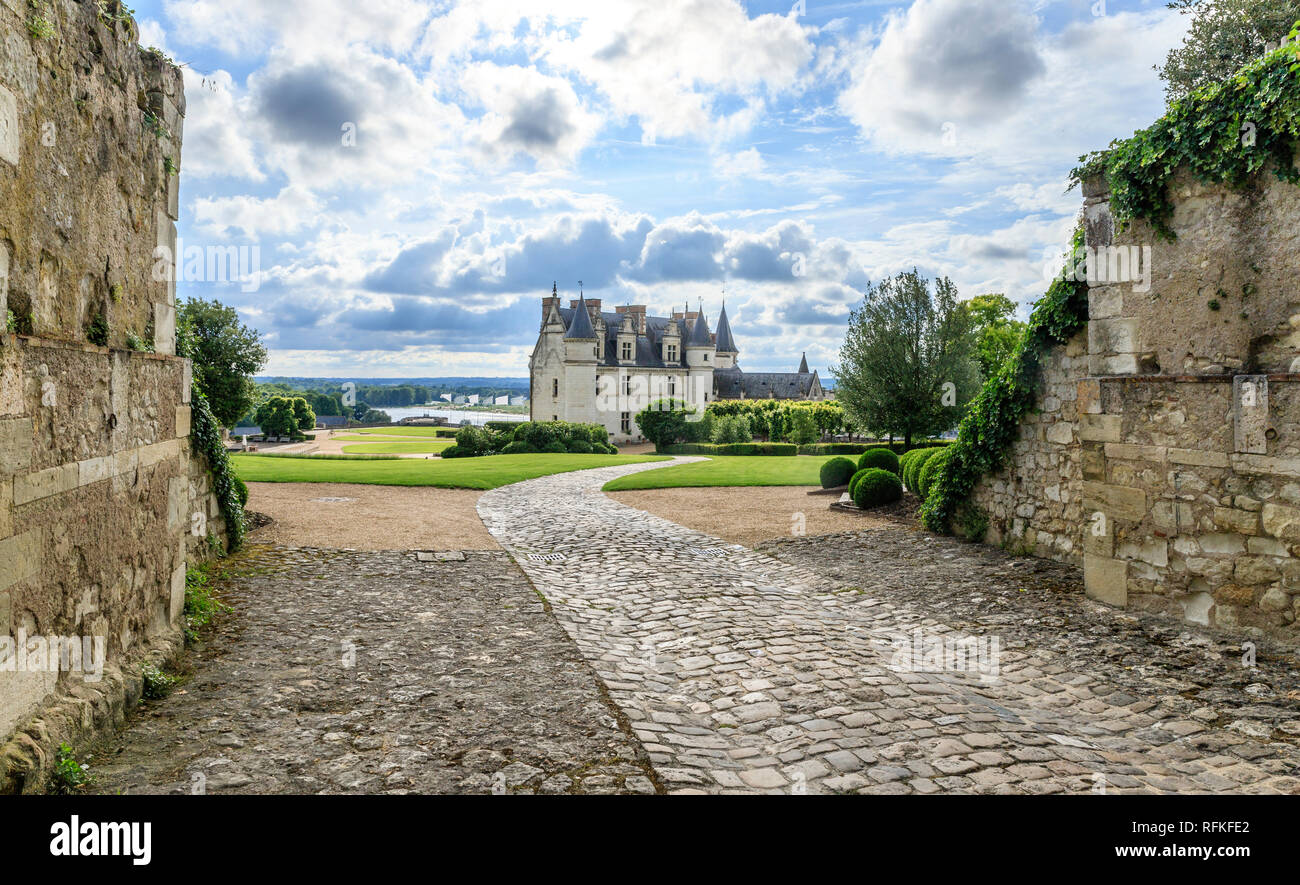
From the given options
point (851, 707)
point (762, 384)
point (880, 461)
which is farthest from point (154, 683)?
point (762, 384)

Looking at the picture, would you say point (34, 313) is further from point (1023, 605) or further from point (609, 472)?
point (609, 472)

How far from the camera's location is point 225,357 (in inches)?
1011

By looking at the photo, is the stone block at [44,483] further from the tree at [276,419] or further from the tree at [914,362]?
the tree at [276,419]

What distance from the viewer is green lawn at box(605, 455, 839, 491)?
23.1 m

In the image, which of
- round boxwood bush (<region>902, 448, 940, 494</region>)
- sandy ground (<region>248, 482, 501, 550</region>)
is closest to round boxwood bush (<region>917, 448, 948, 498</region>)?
round boxwood bush (<region>902, 448, 940, 494</region>)

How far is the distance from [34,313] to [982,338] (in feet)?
112

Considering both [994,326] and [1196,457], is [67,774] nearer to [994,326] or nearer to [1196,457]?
[1196,457]

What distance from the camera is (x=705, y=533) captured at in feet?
48.3

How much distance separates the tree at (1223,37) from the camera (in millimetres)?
18703

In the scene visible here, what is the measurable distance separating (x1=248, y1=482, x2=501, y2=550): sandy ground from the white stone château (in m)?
30.9

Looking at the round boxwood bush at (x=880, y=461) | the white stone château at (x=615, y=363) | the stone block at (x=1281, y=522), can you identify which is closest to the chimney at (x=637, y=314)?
the white stone château at (x=615, y=363)

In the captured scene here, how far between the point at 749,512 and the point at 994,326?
76.4 feet

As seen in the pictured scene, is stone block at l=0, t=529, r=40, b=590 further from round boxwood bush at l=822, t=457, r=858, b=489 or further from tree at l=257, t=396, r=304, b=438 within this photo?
tree at l=257, t=396, r=304, b=438
